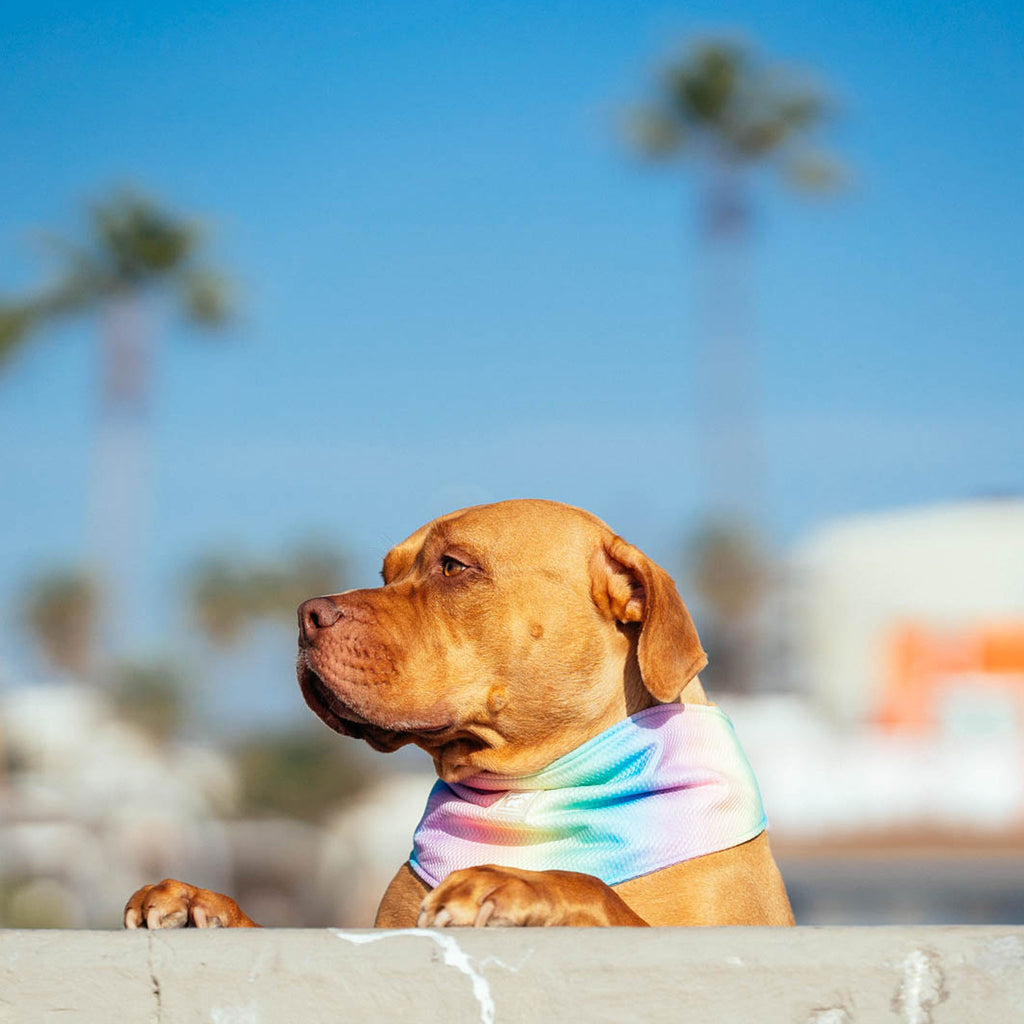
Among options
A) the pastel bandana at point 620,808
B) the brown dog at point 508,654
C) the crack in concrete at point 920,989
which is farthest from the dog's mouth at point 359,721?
the crack in concrete at point 920,989

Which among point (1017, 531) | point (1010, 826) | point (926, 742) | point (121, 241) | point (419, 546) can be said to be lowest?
point (1010, 826)

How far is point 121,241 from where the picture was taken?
Result: 41.0 m

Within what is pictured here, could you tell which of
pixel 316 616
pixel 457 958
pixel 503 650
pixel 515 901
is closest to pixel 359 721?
pixel 316 616

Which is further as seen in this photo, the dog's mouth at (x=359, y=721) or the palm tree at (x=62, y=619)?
the palm tree at (x=62, y=619)

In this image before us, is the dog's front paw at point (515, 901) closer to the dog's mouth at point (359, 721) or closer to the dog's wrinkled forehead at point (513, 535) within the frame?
the dog's mouth at point (359, 721)

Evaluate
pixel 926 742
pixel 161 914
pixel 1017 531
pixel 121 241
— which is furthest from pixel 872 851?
pixel 161 914

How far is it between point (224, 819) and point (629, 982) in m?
29.2

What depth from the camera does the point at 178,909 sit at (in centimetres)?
332

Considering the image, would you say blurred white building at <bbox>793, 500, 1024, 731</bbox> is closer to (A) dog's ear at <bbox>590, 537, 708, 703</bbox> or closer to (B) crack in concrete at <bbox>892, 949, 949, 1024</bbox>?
(A) dog's ear at <bbox>590, 537, 708, 703</bbox>

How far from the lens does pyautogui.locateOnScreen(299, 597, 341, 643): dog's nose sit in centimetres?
398

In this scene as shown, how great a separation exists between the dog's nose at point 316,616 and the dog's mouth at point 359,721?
2.6 inches

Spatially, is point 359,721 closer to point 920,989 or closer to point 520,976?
point 520,976

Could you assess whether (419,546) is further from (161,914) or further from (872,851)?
(872,851)

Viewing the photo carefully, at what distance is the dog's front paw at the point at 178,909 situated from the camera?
3.30m
